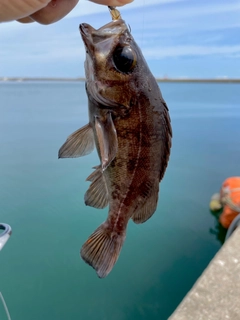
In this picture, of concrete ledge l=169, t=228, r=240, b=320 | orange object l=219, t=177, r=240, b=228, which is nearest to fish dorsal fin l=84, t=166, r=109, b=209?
concrete ledge l=169, t=228, r=240, b=320

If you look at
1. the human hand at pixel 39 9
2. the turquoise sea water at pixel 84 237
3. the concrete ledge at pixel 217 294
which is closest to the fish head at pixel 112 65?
the human hand at pixel 39 9

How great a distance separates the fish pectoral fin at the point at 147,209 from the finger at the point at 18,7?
0.53 metres

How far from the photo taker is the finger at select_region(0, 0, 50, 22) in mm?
818

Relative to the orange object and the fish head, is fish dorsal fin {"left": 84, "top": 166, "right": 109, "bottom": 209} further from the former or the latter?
the orange object

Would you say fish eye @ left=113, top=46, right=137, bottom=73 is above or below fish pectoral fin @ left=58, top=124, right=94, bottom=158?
above

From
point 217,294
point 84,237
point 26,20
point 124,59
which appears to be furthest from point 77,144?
point 84,237

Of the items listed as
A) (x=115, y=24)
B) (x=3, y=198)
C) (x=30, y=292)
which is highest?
(x=115, y=24)

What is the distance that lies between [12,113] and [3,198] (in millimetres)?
4016

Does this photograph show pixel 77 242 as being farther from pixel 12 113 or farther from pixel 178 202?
pixel 12 113

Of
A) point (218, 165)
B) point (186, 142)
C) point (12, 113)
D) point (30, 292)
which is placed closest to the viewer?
point (30, 292)

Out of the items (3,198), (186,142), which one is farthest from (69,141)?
(186,142)

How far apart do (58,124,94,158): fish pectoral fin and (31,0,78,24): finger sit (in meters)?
0.37

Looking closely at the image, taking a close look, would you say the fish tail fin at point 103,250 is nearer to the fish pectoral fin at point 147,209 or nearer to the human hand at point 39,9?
the fish pectoral fin at point 147,209

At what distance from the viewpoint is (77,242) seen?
2920 millimetres
